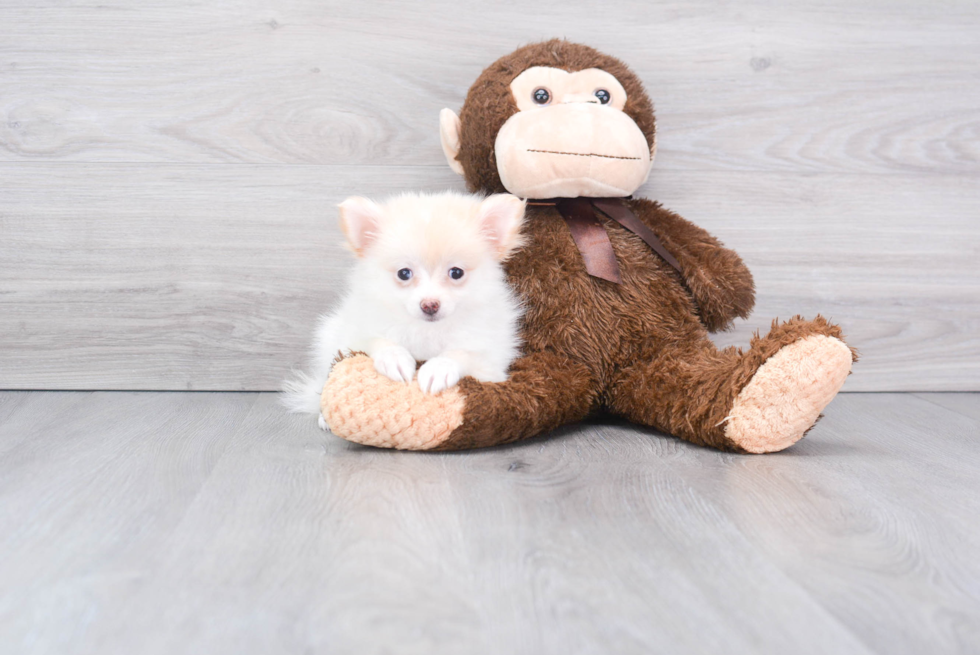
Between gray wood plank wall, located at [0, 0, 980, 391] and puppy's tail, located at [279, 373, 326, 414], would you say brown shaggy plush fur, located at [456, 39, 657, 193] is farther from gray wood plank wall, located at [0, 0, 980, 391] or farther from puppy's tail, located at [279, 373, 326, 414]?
puppy's tail, located at [279, 373, 326, 414]

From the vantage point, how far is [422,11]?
53.7 inches

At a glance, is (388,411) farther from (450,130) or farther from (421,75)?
(421,75)

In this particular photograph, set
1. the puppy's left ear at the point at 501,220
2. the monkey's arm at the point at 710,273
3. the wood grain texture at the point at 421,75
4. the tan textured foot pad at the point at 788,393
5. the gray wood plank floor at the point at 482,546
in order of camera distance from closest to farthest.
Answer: the gray wood plank floor at the point at 482,546
the tan textured foot pad at the point at 788,393
the puppy's left ear at the point at 501,220
the monkey's arm at the point at 710,273
the wood grain texture at the point at 421,75

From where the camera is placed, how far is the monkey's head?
1128 millimetres

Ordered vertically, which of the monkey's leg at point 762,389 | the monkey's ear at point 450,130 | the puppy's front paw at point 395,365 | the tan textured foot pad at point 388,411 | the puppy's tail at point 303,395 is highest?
the monkey's ear at point 450,130

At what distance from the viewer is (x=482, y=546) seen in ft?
2.33

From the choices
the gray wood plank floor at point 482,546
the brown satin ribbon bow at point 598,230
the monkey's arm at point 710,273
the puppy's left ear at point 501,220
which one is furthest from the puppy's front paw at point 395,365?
the monkey's arm at point 710,273

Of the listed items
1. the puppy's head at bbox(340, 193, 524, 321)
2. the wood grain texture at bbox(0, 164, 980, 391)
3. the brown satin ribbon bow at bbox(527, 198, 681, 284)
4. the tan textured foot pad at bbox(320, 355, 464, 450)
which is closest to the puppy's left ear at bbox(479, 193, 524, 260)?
the puppy's head at bbox(340, 193, 524, 321)

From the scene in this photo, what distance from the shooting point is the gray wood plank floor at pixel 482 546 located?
563 mm

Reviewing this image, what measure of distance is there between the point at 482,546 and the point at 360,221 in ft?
1.76

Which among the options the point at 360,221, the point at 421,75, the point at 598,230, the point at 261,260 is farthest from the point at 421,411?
the point at 421,75

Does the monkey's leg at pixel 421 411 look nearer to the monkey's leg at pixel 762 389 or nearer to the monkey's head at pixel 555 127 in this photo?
the monkey's leg at pixel 762 389

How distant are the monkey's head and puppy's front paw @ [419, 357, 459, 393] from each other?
1.10 ft

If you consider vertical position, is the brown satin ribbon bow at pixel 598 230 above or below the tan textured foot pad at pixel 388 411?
above
